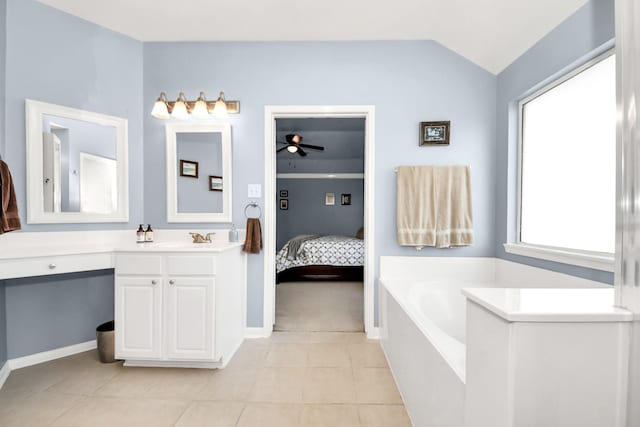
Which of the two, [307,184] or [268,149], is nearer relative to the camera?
[268,149]

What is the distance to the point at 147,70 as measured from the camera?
255 cm

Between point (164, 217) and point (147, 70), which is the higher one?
point (147, 70)

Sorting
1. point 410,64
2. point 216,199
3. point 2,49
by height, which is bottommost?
point 216,199

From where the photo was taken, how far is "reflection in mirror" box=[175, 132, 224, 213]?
2553 millimetres

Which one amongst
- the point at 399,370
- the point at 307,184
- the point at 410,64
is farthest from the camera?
the point at 307,184

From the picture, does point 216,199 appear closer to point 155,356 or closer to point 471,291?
point 155,356

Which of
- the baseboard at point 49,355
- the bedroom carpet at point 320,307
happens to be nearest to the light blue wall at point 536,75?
the bedroom carpet at point 320,307

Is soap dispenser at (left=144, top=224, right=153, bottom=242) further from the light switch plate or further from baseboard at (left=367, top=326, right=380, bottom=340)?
baseboard at (left=367, top=326, right=380, bottom=340)

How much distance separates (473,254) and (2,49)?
378cm

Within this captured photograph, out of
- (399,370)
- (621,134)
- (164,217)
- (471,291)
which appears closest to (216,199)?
(164,217)

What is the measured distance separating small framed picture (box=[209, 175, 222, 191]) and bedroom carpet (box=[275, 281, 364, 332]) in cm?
139

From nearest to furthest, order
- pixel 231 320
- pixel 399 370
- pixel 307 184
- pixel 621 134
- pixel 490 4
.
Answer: pixel 621 134, pixel 399 370, pixel 490 4, pixel 231 320, pixel 307 184

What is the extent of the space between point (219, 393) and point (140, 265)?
3.20 feet

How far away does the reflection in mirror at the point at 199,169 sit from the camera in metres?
2.55
